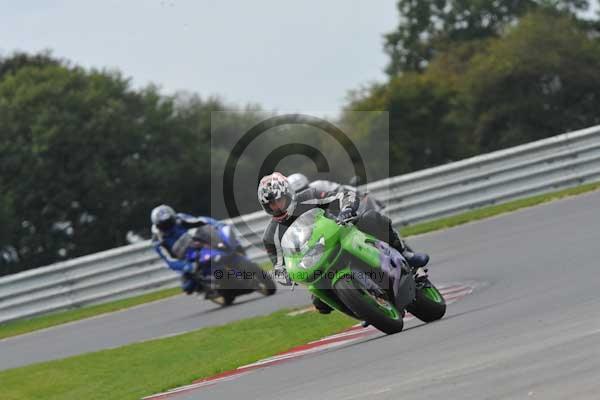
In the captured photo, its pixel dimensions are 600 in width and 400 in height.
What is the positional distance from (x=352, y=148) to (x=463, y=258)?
4485 cm

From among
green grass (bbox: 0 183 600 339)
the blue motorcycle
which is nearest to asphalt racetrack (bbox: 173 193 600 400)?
the blue motorcycle

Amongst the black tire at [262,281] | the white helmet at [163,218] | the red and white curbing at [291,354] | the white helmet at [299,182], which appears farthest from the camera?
the white helmet at [163,218]

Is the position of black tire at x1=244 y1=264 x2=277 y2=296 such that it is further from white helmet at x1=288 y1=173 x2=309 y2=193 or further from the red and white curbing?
the red and white curbing

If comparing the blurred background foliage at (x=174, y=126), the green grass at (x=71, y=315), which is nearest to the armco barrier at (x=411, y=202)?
the green grass at (x=71, y=315)

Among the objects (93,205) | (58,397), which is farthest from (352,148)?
(58,397)

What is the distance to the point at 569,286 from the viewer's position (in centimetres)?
1018

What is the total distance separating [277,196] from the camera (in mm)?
9578

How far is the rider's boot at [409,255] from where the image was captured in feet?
33.5

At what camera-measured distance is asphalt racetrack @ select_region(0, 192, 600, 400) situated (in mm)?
6922

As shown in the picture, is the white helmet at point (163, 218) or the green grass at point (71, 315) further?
the green grass at point (71, 315)

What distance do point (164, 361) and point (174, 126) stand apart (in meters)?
40.1

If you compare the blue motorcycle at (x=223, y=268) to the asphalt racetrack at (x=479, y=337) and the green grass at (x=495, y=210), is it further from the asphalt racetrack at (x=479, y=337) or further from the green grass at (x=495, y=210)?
the green grass at (x=495, y=210)

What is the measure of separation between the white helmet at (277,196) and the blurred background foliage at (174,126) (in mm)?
24513

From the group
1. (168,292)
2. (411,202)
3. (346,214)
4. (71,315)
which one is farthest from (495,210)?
(346,214)
